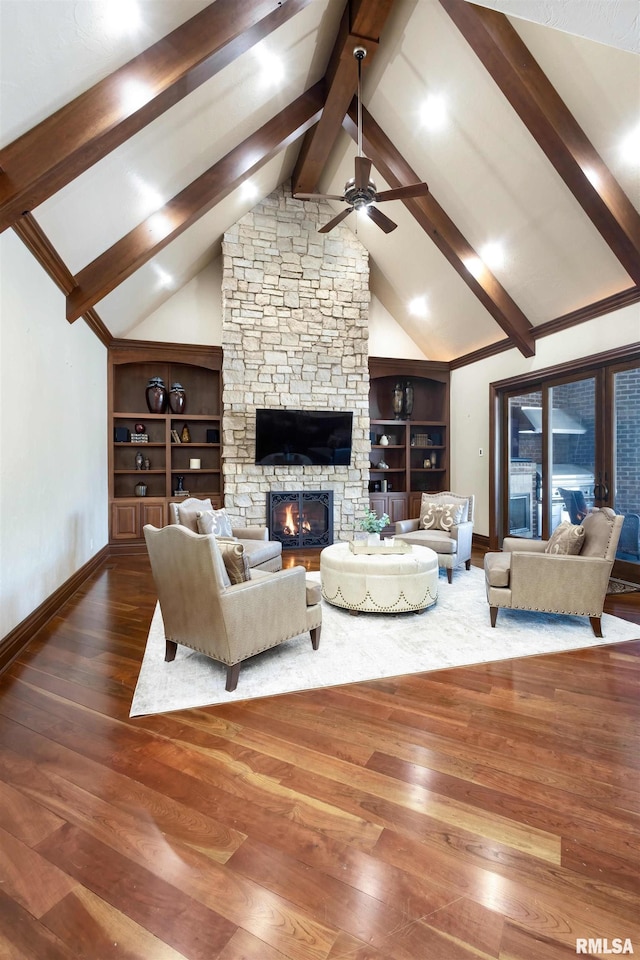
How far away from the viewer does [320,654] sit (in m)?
3.10

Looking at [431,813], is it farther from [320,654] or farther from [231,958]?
[320,654]

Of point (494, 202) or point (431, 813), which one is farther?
point (494, 202)

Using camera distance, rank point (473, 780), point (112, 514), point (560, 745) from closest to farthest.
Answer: point (473, 780) < point (560, 745) < point (112, 514)

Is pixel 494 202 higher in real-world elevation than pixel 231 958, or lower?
higher

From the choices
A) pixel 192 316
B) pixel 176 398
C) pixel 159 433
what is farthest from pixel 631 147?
pixel 159 433

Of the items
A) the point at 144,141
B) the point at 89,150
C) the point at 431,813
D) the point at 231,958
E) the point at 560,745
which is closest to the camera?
the point at 231,958

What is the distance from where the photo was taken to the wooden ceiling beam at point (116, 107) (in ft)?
9.10

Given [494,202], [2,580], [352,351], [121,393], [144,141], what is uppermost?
[494,202]

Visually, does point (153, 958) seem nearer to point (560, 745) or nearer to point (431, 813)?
point (431, 813)

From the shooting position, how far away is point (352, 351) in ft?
23.6

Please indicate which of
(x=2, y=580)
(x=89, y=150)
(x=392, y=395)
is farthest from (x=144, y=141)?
(x=392, y=395)

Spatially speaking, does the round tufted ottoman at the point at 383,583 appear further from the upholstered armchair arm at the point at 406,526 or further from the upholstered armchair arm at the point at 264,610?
the upholstered armchair arm at the point at 406,526

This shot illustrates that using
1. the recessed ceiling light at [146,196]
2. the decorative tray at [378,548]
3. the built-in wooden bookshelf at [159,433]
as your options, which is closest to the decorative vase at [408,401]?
the built-in wooden bookshelf at [159,433]

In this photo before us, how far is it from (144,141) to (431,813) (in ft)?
15.7
